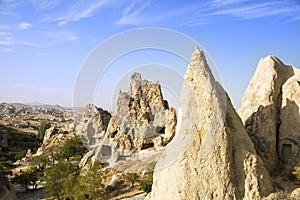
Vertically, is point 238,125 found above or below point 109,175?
above

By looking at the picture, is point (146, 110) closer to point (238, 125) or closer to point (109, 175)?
point (109, 175)

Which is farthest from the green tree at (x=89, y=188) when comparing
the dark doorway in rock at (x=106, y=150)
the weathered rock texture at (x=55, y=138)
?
the weathered rock texture at (x=55, y=138)

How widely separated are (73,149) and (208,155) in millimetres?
39437

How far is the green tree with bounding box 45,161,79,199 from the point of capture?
30644 millimetres

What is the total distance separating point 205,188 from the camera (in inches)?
535

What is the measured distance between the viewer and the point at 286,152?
17203mm

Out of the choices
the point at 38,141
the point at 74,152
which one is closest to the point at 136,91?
the point at 74,152

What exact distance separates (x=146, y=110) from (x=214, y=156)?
26913mm

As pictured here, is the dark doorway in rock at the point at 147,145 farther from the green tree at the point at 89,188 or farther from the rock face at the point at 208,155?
the rock face at the point at 208,155

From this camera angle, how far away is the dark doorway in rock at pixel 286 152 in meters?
17.1

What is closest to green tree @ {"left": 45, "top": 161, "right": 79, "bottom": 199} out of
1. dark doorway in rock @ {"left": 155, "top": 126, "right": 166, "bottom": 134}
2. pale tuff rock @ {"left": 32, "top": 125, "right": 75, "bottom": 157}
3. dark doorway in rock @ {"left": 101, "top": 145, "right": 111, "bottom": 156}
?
dark doorway in rock @ {"left": 101, "top": 145, "right": 111, "bottom": 156}

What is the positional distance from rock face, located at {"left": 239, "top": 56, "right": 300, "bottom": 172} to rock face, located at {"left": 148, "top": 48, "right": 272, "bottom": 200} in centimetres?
267

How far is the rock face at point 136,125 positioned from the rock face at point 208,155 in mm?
20205

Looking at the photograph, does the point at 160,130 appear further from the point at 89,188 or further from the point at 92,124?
the point at 89,188
